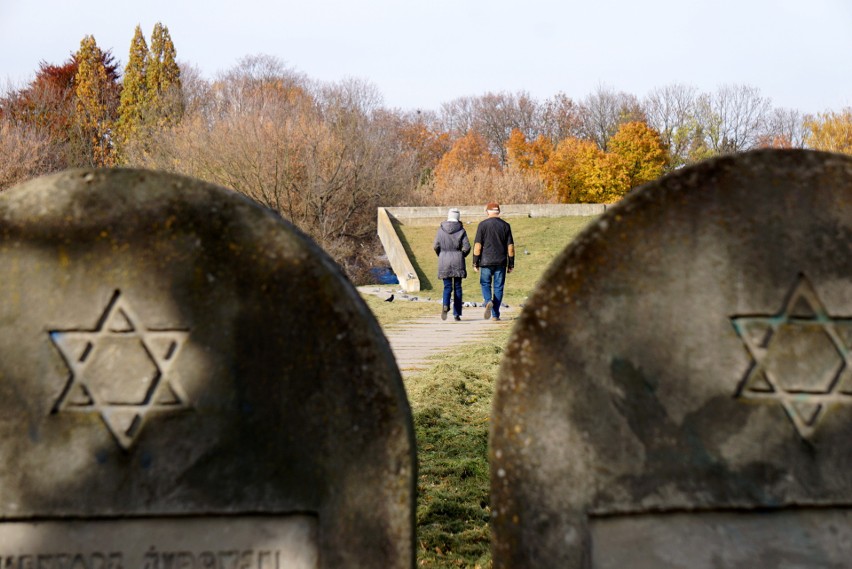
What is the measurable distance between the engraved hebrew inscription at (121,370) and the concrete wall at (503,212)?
29.4m

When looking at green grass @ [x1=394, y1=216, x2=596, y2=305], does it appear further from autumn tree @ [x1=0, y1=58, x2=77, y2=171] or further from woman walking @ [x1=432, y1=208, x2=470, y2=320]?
autumn tree @ [x1=0, y1=58, x2=77, y2=171]

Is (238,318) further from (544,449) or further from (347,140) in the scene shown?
(347,140)

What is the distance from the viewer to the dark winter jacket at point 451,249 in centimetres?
1244

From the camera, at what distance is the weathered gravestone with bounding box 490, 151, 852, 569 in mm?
2223

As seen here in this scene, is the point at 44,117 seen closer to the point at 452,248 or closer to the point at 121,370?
the point at 452,248

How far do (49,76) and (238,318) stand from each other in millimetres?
54419

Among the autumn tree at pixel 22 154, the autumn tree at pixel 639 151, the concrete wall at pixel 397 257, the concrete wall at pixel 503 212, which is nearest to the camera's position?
the concrete wall at pixel 397 257

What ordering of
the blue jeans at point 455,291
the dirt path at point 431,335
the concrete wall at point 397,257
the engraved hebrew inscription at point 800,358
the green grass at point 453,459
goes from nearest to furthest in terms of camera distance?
the engraved hebrew inscription at point 800,358, the green grass at point 453,459, the dirt path at point 431,335, the blue jeans at point 455,291, the concrete wall at point 397,257

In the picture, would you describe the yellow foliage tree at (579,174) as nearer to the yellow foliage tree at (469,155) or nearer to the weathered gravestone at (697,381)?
the yellow foliage tree at (469,155)

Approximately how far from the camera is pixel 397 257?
27.1 m

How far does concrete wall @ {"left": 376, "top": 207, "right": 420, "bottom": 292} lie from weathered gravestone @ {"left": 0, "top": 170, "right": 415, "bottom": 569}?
20.4 metres

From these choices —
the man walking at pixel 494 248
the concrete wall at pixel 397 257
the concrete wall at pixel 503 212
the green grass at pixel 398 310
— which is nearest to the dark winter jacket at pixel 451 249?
the man walking at pixel 494 248

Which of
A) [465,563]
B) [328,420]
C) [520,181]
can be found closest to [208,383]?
[328,420]

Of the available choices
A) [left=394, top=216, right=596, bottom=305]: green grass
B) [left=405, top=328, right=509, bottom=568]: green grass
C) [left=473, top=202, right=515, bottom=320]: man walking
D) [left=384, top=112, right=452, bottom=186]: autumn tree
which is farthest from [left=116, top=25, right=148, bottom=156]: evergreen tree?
[left=405, top=328, right=509, bottom=568]: green grass
